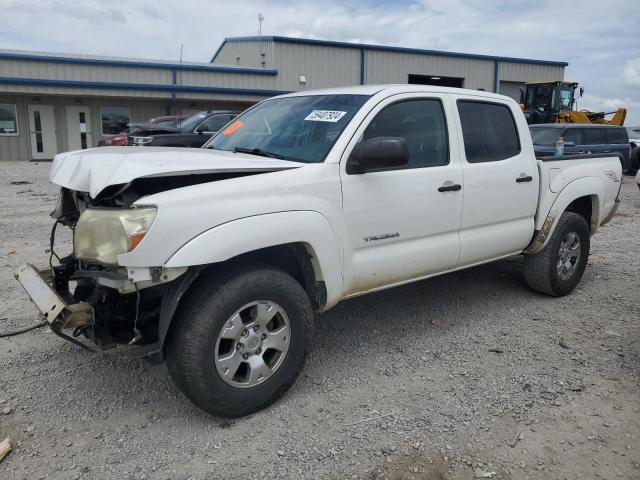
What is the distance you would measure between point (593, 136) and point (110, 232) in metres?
15.8

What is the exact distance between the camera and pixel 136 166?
118 inches

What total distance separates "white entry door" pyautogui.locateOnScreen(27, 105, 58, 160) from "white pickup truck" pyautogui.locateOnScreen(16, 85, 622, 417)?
21000 mm

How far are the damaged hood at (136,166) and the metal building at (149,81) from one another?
67.7 feet

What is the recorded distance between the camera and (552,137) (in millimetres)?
14586

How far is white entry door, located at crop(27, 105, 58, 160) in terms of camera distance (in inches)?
893

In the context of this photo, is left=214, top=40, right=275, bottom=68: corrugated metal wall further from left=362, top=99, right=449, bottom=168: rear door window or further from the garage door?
left=362, top=99, right=449, bottom=168: rear door window

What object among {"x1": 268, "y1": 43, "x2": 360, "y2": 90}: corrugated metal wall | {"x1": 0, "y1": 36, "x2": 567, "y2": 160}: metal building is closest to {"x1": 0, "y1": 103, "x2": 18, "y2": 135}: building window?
{"x1": 0, "y1": 36, "x2": 567, "y2": 160}: metal building

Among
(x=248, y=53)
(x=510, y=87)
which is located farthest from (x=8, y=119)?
(x=510, y=87)

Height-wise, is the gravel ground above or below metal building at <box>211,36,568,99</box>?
below

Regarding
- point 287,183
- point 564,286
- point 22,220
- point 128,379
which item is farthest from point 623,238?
point 22,220

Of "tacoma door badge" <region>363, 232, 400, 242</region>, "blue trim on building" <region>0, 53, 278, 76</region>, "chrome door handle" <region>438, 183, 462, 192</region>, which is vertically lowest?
"tacoma door badge" <region>363, 232, 400, 242</region>

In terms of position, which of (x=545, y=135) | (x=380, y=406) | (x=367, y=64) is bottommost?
(x=380, y=406)

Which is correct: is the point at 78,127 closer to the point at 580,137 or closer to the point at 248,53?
the point at 248,53

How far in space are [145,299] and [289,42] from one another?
83.8 feet
